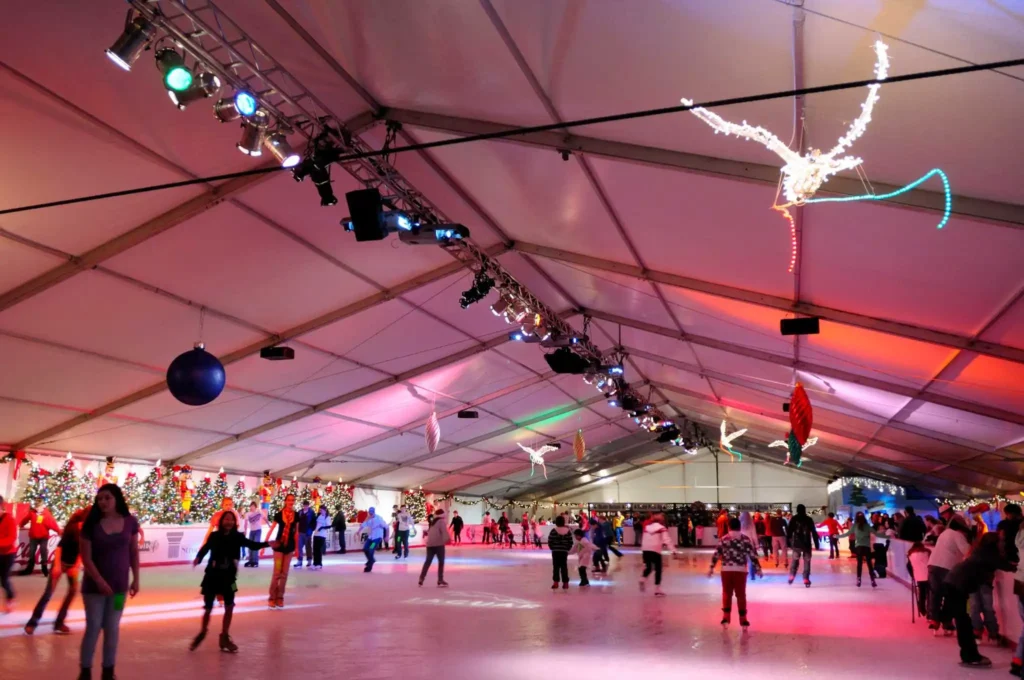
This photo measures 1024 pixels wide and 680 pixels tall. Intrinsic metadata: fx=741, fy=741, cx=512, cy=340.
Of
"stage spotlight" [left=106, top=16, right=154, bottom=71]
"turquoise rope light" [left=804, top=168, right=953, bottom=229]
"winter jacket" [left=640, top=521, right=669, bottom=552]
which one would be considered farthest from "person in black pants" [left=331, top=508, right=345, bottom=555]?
"turquoise rope light" [left=804, top=168, right=953, bottom=229]

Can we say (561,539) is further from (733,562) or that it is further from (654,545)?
(733,562)

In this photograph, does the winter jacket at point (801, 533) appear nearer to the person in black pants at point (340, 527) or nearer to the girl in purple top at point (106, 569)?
the girl in purple top at point (106, 569)

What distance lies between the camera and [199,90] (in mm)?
5242

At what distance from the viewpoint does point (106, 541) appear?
14.6 feet

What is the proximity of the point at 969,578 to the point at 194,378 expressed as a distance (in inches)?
290

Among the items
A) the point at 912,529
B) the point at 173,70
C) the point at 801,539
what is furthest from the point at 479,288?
the point at 801,539

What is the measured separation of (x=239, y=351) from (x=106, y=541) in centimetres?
804

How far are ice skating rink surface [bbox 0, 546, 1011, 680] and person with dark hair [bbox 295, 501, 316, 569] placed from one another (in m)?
2.20

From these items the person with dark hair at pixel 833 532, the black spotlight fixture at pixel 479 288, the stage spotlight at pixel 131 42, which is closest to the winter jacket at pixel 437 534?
the black spotlight fixture at pixel 479 288

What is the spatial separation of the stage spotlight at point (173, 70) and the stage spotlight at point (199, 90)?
7cm

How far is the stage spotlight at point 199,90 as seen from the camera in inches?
206

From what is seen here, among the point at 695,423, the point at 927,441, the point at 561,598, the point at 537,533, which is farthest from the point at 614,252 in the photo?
the point at 537,533

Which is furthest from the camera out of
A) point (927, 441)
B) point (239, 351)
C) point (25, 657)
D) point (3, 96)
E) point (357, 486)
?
point (357, 486)

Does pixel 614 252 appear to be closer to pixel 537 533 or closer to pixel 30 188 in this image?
pixel 30 188
